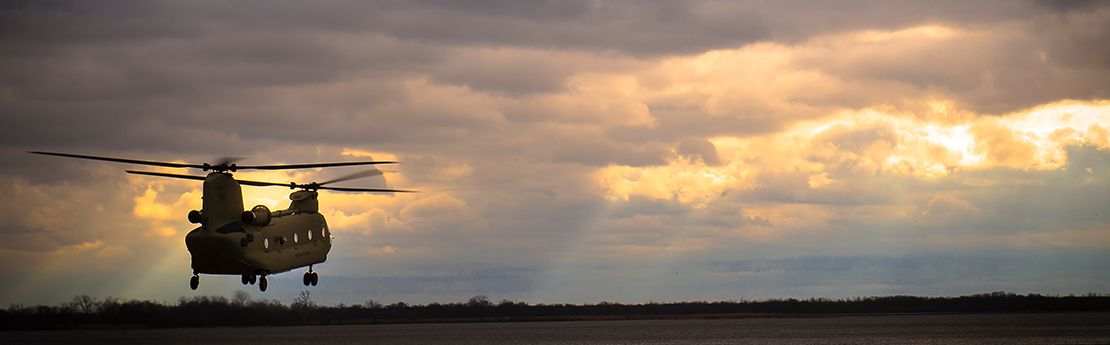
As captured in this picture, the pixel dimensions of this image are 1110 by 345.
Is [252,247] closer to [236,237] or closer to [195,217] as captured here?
[236,237]

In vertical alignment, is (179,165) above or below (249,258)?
above

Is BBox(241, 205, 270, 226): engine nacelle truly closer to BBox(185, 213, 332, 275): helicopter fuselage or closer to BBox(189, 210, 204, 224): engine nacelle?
BBox(185, 213, 332, 275): helicopter fuselage

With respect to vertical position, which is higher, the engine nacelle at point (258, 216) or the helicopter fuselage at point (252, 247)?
the engine nacelle at point (258, 216)

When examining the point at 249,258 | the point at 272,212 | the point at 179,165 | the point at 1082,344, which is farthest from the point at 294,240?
the point at 1082,344

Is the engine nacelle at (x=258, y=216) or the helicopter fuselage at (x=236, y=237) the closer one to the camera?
the helicopter fuselage at (x=236, y=237)

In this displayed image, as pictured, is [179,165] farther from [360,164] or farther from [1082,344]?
[1082,344]

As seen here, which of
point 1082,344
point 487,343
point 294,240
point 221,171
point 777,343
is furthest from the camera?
point 487,343

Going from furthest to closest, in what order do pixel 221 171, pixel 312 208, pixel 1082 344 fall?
pixel 1082 344, pixel 312 208, pixel 221 171

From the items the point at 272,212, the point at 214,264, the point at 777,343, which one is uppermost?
the point at 272,212

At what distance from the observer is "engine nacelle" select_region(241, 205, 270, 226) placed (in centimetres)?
4469

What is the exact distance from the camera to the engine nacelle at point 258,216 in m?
44.7

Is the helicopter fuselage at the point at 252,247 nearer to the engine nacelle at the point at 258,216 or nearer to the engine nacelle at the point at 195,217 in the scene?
the engine nacelle at the point at 258,216

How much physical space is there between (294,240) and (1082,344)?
14036 cm

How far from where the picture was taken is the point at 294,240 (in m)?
49.6
